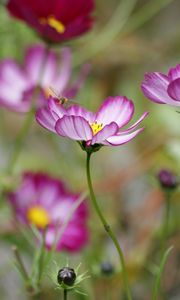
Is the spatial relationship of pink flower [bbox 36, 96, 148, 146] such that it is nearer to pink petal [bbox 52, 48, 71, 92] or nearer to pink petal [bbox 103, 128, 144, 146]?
pink petal [bbox 103, 128, 144, 146]

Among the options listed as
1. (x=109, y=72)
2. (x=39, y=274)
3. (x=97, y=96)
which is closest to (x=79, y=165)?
(x=97, y=96)

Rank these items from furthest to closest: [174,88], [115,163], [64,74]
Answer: [115,163] → [64,74] → [174,88]

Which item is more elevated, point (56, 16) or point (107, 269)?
point (56, 16)

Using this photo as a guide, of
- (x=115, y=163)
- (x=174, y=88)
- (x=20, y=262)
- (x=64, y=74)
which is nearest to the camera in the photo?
(x=174, y=88)

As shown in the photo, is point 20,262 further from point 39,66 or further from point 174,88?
point 39,66

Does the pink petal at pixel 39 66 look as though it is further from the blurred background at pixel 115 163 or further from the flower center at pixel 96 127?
the flower center at pixel 96 127

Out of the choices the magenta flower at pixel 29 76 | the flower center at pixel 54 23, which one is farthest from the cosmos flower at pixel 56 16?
the magenta flower at pixel 29 76

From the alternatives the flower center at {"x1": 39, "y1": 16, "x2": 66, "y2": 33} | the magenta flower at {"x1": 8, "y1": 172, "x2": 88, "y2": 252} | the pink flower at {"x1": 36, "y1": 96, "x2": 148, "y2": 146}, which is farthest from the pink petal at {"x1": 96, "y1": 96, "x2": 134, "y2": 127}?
the magenta flower at {"x1": 8, "y1": 172, "x2": 88, "y2": 252}

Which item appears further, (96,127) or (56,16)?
(56,16)

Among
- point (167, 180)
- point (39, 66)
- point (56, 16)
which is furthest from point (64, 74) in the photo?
point (167, 180)
